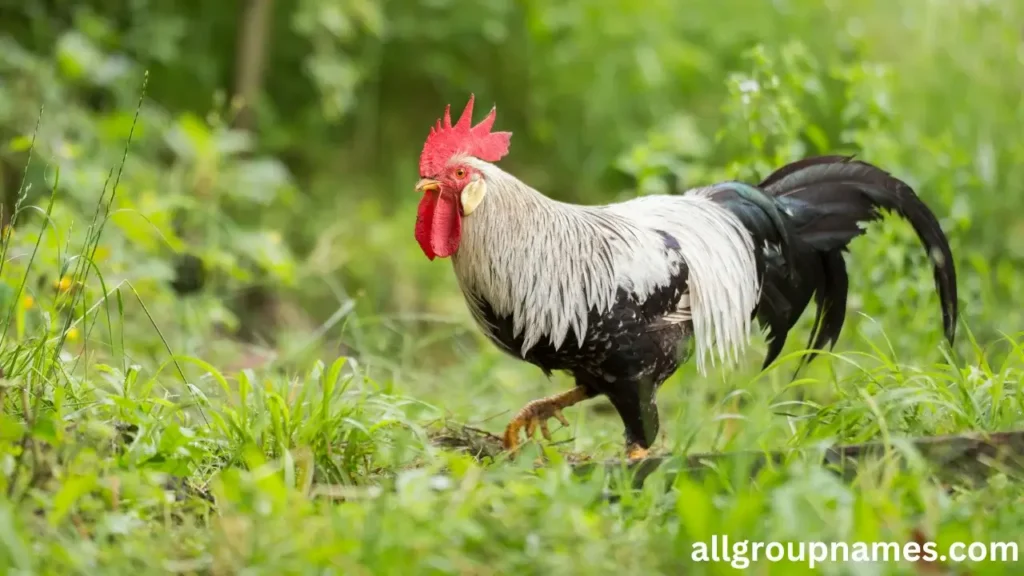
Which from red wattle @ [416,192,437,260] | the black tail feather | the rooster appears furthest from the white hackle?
the black tail feather

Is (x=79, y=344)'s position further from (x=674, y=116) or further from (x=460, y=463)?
(x=674, y=116)

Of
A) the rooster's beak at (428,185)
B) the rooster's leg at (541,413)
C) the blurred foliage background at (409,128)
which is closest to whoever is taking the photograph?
the rooster's beak at (428,185)

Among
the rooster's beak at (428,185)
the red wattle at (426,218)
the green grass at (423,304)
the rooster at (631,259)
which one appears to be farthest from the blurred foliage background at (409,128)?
the rooster's beak at (428,185)

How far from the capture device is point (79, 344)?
4.27m

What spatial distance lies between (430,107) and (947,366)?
5.56 meters

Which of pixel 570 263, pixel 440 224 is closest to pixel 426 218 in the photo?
pixel 440 224

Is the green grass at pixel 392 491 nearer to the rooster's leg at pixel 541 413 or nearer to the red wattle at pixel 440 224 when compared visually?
the rooster's leg at pixel 541 413

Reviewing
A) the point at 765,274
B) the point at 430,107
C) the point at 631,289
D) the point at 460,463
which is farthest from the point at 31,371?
the point at 430,107

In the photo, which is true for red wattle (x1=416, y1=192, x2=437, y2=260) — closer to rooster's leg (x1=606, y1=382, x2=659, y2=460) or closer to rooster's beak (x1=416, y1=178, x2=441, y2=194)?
rooster's beak (x1=416, y1=178, x2=441, y2=194)

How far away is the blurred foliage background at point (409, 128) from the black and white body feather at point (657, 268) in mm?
781

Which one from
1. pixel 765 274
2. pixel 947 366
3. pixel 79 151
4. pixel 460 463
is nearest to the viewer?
pixel 460 463

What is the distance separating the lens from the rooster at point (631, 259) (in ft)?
10.7

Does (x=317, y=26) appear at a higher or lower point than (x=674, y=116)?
higher

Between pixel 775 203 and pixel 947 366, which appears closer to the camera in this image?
pixel 947 366
